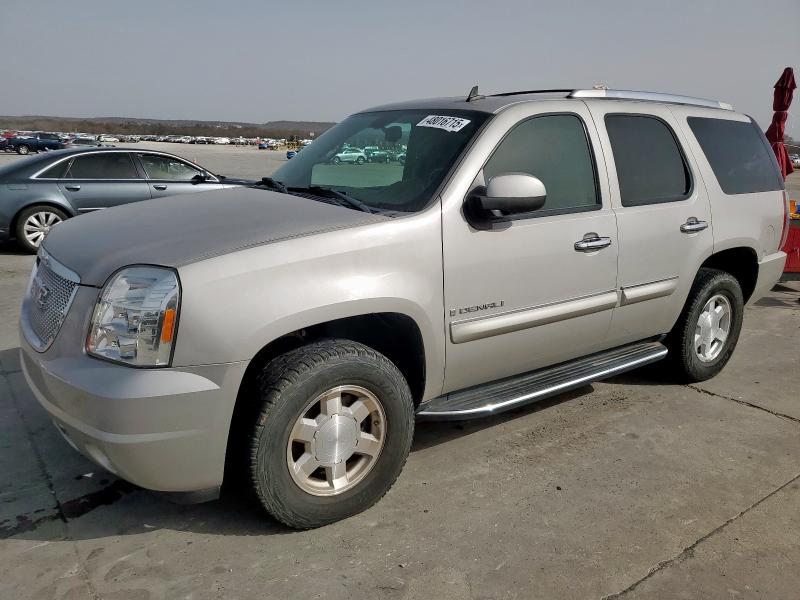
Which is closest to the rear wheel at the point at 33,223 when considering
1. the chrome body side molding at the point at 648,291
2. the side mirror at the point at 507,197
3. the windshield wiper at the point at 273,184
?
the windshield wiper at the point at 273,184

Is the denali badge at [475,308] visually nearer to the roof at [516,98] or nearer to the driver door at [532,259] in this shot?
the driver door at [532,259]

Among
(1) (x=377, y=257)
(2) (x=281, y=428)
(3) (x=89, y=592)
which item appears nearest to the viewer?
(3) (x=89, y=592)

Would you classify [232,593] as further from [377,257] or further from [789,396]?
[789,396]

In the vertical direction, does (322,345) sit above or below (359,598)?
above

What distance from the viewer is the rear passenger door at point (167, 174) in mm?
9289

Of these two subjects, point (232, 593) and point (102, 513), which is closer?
point (232, 593)

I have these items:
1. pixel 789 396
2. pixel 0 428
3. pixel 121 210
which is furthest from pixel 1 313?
pixel 789 396

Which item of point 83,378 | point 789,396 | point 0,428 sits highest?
point 83,378

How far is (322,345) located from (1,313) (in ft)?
15.1

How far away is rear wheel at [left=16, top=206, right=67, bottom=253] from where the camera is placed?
8688 millimetres

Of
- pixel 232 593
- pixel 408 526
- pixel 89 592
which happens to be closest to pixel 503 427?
pixel 408 526

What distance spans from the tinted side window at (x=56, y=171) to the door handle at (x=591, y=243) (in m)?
7.75

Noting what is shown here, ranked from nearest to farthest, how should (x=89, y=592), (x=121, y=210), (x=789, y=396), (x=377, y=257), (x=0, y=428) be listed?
(x=89, y=592) → (x=377, y=257) → (x=121, y=210) → (x=0, y=428) → (x=789, y=396)

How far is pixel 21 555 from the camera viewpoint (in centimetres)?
259
